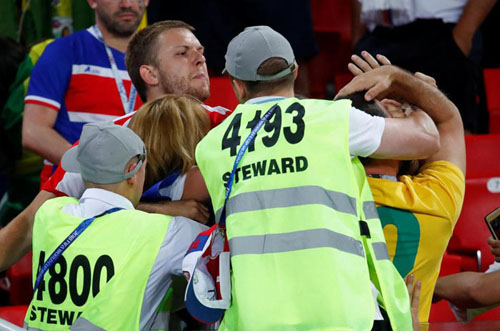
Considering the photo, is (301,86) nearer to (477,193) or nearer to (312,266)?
(477,193)

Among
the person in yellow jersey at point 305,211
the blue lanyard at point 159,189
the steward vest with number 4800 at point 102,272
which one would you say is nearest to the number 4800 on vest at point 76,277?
the steward vest with number 4800 at point 102,272

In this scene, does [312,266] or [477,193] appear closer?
[312,266]

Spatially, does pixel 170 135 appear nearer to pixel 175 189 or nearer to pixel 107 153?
pixel 175 189

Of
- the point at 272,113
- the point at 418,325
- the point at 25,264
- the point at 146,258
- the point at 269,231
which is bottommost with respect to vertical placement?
the point at 25,264

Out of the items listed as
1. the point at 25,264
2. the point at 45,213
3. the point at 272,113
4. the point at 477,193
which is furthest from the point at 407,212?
the point at 25,264

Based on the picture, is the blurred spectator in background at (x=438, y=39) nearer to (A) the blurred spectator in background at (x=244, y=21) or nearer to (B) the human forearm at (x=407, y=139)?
(A) the blurred spectator in background at (x=244, y=21)

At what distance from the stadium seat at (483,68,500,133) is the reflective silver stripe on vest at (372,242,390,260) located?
3588 mm

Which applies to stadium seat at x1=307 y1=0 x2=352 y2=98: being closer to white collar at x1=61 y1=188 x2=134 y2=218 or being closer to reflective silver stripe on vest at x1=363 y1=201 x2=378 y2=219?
white collar at x1=61 y1=188 x2=134 y2=218

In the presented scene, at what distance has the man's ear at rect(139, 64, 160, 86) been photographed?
455 cm

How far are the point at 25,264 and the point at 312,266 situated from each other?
2.67 meters

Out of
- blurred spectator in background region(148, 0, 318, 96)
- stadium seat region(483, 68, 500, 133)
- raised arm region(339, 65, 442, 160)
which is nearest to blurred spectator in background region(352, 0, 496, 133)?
stadium seat region(483, 68, 500, 133)

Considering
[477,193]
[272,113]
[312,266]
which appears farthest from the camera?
[477,193]

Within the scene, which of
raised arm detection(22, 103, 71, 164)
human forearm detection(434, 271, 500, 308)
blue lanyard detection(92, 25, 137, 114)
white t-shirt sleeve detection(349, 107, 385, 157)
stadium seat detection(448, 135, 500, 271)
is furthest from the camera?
blue lanyard detection(92, 25, 137, 114)

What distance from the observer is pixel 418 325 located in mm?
3121
